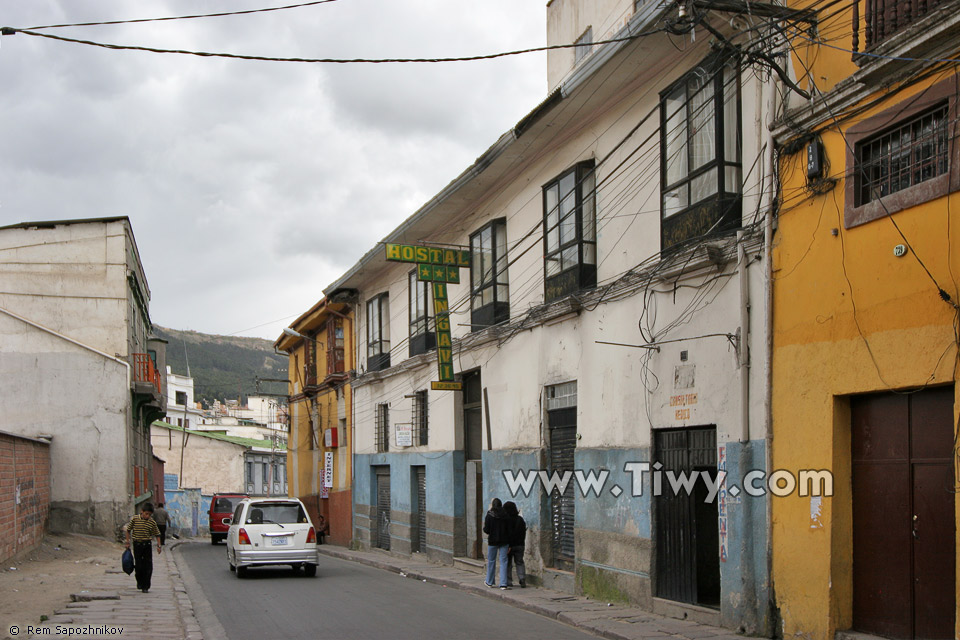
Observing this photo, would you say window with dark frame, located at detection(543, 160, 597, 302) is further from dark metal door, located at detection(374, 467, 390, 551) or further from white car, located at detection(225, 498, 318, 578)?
dark metal door, located at detection(374, 467, 390, 551)

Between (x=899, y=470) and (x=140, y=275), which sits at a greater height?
(x=140, y=275)

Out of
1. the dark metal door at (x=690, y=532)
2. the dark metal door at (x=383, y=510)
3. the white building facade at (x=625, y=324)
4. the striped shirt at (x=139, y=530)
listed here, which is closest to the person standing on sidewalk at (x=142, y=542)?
the striped shirt at (x=139, y=530)

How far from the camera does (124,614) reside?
12.0 meters

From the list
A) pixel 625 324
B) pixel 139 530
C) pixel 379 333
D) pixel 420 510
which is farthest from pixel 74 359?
pixel 625 324

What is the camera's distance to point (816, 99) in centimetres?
943

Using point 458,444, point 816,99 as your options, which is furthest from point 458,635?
point 458,444

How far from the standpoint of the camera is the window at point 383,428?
2612 centimetres

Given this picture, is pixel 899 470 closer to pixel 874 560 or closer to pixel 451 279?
pixel 874 560

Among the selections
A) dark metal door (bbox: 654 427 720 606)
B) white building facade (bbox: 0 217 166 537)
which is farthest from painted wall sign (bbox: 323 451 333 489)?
dark metal door (bbox: 654 427 720 606)

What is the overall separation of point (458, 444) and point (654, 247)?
9295 mm

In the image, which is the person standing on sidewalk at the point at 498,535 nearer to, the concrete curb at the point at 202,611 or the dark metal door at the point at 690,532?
the dark metal door at the point at 690,532

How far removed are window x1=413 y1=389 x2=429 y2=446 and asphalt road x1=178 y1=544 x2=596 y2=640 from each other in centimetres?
441

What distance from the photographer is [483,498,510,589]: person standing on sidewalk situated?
1530cm

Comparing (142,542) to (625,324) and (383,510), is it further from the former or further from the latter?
(383,510)
